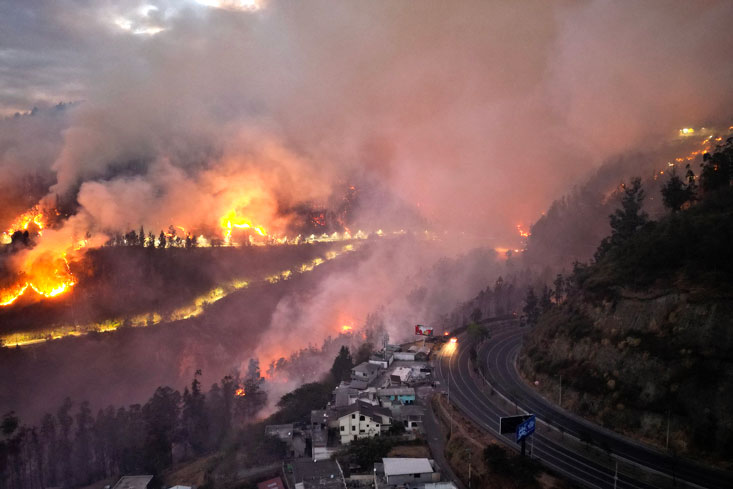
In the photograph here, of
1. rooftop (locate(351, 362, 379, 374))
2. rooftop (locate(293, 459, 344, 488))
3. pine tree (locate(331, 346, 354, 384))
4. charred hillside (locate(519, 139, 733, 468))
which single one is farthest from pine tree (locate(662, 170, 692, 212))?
rooftop (locate(293, 459, 344, 488))

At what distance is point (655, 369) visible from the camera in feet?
114

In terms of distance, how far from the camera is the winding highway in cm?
2858

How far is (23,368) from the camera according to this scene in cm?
6594

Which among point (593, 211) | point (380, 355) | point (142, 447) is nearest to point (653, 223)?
point (380, 355)

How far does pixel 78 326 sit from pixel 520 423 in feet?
262

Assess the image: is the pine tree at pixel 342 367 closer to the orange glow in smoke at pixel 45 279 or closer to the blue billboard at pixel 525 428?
the blue billboard at pixel 525 428

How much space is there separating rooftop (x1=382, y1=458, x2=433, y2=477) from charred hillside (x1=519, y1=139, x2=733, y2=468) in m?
16.3

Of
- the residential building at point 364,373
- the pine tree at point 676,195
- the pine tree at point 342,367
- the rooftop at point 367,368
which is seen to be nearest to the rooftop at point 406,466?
the residential building at point 364,373

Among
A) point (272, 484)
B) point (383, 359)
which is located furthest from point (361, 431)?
point (383, 359)

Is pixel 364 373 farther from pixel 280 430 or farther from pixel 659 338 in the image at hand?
pixel 659 338

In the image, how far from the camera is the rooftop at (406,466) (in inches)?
1316

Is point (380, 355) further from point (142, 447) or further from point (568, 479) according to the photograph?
point (568, 479)

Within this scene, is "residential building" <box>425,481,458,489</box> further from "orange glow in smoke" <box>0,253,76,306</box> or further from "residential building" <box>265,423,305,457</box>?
"orange glow in smoke" <box>0,253,76,306</box>

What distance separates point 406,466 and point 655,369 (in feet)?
75.3
